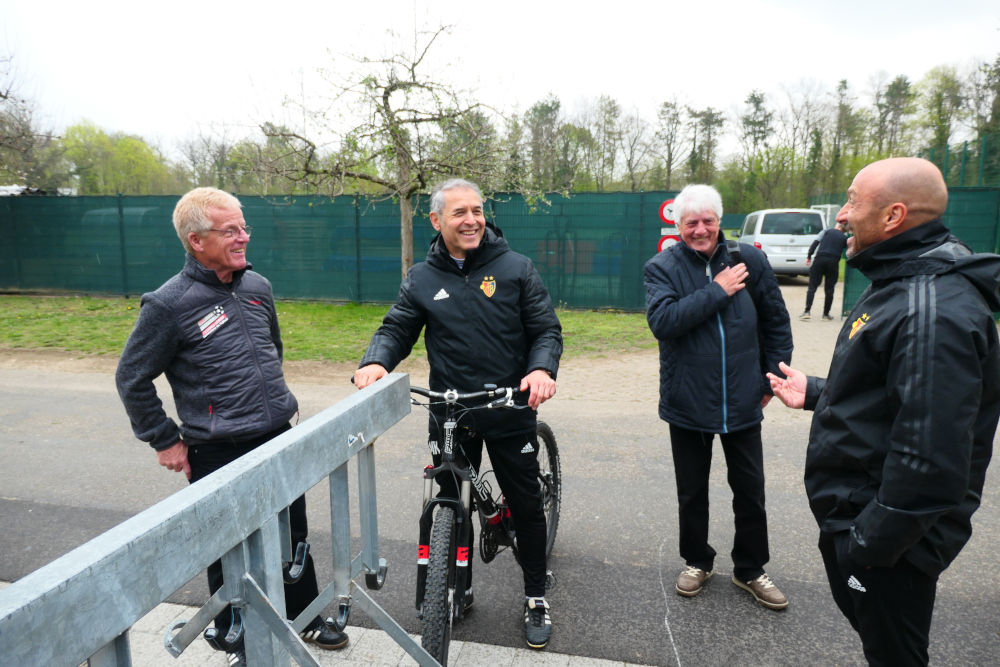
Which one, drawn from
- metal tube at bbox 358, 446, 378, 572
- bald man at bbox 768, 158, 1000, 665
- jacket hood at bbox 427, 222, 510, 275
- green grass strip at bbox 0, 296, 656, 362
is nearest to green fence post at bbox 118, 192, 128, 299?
green grass strip at bbox 0, 296, 656, 362

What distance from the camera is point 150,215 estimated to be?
1545 centimetres

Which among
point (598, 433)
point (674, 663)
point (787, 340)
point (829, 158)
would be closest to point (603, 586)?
point (674, 663)

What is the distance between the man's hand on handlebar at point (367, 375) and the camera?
261cm

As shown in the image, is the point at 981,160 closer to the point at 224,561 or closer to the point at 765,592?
the point at 765,592

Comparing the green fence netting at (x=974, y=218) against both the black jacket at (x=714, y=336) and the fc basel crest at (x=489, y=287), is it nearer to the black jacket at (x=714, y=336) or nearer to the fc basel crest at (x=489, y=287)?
the black jacket at (x=714, y=336)

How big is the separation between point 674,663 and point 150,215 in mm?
15997

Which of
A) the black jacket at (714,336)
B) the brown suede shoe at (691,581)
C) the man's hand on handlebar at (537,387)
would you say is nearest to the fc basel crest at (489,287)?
the man's hand on handlebar at (537,387)

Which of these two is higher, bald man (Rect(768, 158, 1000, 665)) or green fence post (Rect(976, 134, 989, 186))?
green fence post (Rect(976, 134, 989, 186))

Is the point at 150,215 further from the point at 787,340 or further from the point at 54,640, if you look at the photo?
the point at 54,640

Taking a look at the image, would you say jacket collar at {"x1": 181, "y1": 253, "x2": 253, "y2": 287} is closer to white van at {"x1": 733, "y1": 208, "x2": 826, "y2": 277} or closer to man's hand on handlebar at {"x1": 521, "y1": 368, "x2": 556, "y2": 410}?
man's hand on handlebar at {"x1": 521, "y1": 368, "x2": 556, "y2": 410}

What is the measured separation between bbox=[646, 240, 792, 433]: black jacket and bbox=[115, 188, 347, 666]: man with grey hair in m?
1.82

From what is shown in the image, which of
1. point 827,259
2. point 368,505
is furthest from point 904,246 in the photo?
point 827,259

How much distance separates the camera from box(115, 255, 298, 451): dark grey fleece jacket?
2.62 metres

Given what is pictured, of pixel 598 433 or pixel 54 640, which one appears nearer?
pixel 54 640
